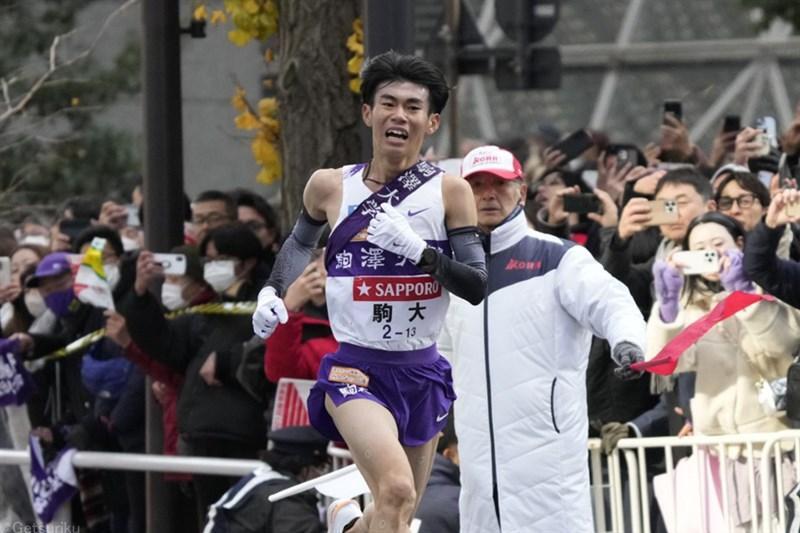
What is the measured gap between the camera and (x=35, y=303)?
1288 cm

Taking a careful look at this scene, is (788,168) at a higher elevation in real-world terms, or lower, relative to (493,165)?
lower

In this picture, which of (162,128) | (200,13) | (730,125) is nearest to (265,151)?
(162,128)

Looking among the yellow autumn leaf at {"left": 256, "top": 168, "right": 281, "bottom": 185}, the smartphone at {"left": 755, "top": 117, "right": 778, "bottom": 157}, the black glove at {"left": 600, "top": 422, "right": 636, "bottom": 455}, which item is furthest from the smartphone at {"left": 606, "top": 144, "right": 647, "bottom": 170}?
the black glove at {"left": 600, "top": 422, "right": 636, "bottom": 455}

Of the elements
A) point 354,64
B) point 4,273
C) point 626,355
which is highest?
point 354,64

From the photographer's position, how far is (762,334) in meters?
8.88

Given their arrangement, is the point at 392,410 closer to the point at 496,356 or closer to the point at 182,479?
the point at 496,356

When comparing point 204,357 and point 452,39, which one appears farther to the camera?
point 204,357

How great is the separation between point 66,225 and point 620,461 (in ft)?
19.8

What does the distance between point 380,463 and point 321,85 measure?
3.85 metres

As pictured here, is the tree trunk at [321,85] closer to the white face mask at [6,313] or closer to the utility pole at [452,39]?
the utility pole at [452,39]

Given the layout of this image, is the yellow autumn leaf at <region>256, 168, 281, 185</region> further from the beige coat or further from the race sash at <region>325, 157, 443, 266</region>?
the race sash at <region>325, 157, 443, 266</region>

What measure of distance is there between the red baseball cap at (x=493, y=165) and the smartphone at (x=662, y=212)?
1.38 meters

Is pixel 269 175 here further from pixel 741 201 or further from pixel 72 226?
pixel 741 201

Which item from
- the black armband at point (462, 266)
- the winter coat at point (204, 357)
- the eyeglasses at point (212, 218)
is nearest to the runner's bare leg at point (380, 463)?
the black armband at point (462, 266)
